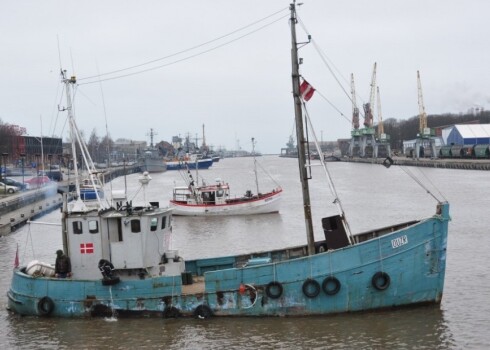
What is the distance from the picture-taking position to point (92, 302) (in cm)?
2122

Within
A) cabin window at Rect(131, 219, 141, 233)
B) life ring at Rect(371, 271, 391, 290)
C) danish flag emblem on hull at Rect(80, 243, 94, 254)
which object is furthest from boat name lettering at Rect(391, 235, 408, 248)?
danish flag emblem on hull at Rect(80, 243, 94, 254)

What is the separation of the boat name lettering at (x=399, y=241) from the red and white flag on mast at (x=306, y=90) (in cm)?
525

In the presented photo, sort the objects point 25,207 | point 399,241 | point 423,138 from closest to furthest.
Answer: point 399,241 → point 25,207 → point 423,138

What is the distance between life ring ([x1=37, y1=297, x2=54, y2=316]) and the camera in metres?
21.7

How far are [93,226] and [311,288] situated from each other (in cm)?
764

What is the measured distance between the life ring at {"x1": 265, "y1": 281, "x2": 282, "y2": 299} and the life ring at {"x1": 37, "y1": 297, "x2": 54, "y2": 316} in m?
7.47

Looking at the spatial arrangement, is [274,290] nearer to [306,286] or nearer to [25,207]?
[306,286]

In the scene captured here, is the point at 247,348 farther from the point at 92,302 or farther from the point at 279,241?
the point at 279,241

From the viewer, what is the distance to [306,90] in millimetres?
20516

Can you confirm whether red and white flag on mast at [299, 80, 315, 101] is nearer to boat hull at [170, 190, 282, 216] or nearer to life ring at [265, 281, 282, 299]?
life ring at [265, 281, 282, 299]

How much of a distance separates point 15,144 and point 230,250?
Answer: 10085cm

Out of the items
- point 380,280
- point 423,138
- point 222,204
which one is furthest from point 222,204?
point 423,138

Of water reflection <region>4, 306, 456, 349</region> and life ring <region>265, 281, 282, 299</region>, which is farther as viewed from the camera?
life ring <region>265, 281, 282, 299</region>

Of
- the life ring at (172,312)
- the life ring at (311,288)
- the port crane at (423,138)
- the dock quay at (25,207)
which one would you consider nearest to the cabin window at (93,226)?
the life ring at (172,312)
